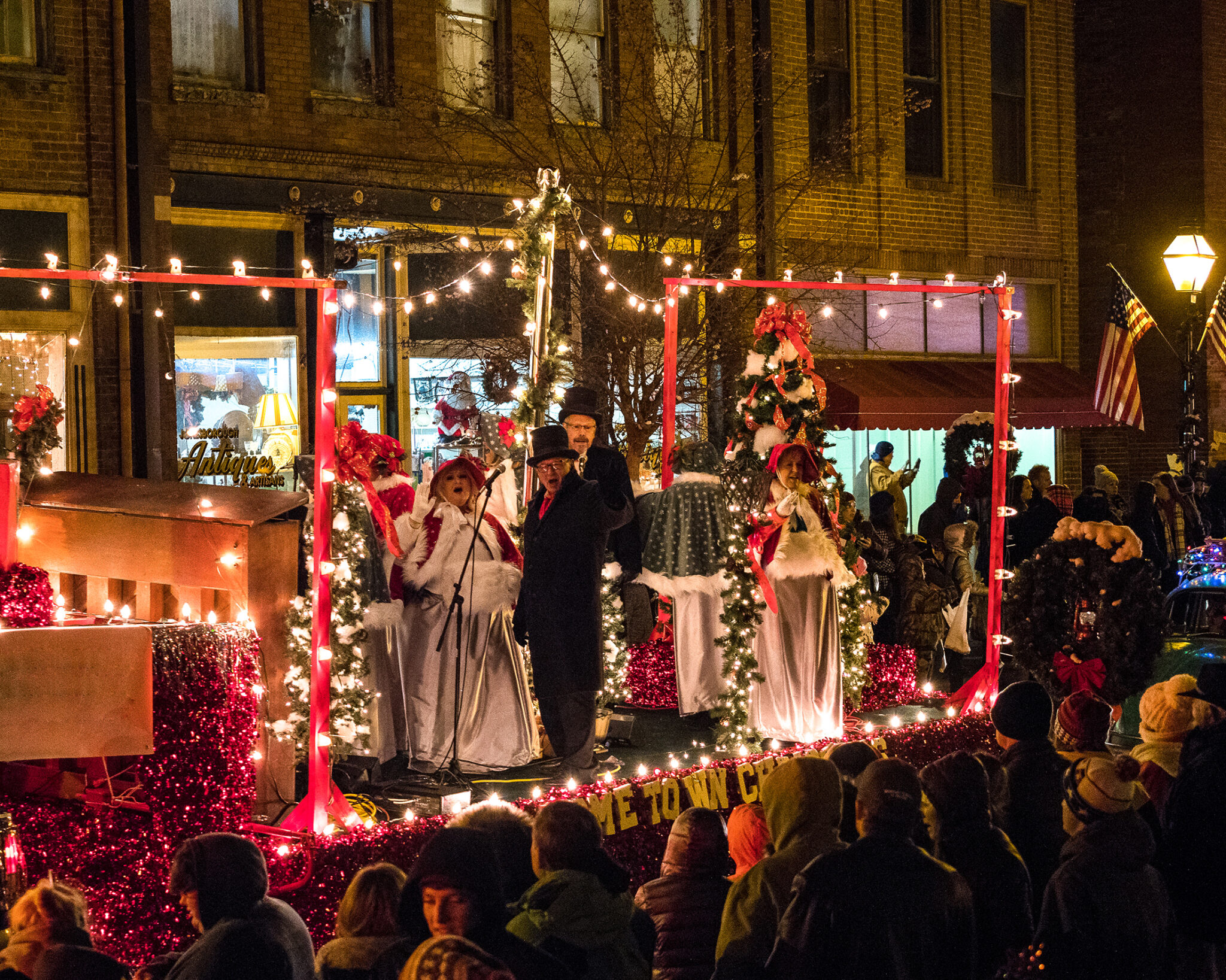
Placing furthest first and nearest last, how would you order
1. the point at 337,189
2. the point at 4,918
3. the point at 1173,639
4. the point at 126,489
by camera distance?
the point at 337,189, the point at 1173,639, the point at 126,489, the point at 4,918

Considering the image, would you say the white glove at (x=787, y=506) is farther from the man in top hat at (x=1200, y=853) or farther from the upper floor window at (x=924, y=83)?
the upper floor window at (x=924, y=83)

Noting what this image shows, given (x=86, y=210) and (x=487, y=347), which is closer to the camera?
(x=86, y=210)

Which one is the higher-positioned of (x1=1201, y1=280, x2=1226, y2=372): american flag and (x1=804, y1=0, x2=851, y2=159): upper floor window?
(x1=804, y1=0, x2=851, y2=159): upper floor window

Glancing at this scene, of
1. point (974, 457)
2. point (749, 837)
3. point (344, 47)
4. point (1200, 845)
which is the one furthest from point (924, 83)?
point (749, 837)

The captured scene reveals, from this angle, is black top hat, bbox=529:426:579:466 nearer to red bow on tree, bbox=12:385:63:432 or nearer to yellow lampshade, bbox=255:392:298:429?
red bow on tree, bbox=12:385:63:432

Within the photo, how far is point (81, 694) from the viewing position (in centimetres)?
589

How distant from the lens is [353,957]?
13.6 ft

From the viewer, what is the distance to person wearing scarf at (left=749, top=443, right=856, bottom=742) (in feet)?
31.4

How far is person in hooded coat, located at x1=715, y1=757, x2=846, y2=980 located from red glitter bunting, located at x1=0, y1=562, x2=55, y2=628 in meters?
5.00

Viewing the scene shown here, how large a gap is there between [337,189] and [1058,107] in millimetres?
12458

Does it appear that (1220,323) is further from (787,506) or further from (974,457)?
(787,506)

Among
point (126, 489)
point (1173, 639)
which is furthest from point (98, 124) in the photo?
point (1173, 639)

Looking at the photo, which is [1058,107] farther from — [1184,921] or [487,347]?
[1184,921]

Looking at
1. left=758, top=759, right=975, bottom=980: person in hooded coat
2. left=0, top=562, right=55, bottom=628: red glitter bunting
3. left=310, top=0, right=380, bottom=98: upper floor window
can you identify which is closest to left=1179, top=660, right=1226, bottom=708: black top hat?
left=758, top=759, right=975, bottom=980: person in hooded coat
